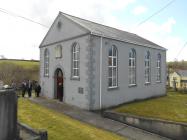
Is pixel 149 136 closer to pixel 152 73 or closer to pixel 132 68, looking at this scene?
pixel 132 68

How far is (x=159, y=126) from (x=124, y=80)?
7698 mm

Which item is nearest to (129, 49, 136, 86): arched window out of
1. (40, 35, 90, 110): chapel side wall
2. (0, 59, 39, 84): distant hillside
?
(40, 35, 90, 110): chapel side wall

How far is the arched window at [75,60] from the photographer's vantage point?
17688 mm


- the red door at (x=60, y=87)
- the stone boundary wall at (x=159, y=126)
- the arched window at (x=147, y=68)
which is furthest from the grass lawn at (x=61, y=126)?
the arched window at (x=147, y=68)

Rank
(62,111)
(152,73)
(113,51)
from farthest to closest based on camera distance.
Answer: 1. (152,73)
2. (113,51)
3. (62,111)

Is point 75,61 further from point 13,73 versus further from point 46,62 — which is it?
point 13,73

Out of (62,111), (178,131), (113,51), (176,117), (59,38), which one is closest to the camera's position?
(178,131)

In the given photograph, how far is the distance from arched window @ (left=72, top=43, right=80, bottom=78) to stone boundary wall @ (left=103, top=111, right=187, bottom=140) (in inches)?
219

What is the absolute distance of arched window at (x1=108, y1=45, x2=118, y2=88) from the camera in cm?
1795

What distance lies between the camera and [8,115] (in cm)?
820

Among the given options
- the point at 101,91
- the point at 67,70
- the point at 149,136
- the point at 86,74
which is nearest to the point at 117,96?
the point at 101,91

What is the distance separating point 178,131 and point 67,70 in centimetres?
1097

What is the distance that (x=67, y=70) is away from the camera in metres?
18.7

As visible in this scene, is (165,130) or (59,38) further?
(59,38)
